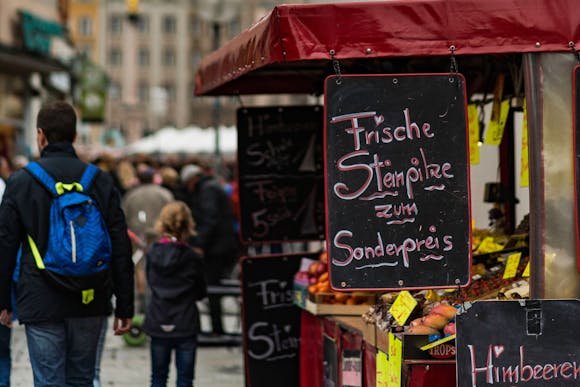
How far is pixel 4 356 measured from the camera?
874 centimetres

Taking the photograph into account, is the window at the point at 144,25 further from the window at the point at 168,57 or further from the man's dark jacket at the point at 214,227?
the man's dark jacket at the point at 214,227

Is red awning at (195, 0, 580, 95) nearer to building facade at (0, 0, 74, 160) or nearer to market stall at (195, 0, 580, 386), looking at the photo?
market stall at (195, 0, 580, 386)

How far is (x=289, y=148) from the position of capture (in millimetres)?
9117

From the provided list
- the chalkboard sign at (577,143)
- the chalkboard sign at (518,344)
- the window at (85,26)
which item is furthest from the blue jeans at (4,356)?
the window at (85,26)

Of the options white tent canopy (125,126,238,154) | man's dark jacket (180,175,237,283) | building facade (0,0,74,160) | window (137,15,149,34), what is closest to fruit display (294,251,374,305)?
man's dark jacket (180,175,237,283)

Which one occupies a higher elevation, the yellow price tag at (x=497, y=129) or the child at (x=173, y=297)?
the yellow price tag at (x=497, y=129)

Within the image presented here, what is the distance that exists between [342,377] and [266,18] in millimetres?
2299

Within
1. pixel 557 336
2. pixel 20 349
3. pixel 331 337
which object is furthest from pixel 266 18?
pixel 20 349

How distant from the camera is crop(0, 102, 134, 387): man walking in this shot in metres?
6.35

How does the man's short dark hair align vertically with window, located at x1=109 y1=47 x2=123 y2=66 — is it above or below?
below

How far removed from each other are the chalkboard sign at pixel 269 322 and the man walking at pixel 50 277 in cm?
235

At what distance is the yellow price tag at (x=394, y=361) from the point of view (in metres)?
6.13

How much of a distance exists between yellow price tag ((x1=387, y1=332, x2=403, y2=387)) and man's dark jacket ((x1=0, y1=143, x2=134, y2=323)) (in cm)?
137

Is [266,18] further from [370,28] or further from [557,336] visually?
[557,336]
